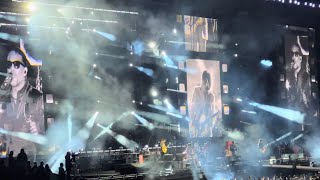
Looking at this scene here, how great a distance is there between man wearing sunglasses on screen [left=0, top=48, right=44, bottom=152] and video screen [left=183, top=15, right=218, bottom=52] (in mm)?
10802

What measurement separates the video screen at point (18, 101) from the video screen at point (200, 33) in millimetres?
10444

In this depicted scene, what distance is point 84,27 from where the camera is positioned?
2183 centimetres

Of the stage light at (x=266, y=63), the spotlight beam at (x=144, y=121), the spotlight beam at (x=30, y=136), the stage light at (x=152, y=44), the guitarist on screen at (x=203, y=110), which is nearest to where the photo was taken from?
the spotlight beam at (x=30, y=136)

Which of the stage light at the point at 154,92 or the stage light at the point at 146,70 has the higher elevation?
the stage light at the point at 146,70

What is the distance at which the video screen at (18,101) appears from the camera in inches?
721

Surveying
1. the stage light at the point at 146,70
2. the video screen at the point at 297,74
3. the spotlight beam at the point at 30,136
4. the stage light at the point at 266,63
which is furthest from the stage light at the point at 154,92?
the video screen at the point at 297,74

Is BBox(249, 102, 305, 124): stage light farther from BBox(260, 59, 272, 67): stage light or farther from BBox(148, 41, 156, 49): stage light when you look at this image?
BBox(148, 41, 156, 49): stage light

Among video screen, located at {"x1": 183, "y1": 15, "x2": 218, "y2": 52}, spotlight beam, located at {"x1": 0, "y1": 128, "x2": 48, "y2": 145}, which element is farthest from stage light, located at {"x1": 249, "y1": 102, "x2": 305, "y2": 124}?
spotlight beam, located at {"x1": 0, "y1": 128, "x2": 48, "y2": 145}

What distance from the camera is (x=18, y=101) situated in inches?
742

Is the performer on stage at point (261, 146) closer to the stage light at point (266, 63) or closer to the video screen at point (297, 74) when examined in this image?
the video screen at point (297, 74)

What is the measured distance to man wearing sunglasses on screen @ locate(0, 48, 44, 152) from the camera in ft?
60.3

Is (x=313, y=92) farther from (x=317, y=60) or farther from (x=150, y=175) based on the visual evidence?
(x=150, y=175)

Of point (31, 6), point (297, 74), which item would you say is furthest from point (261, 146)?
point (31, 6)

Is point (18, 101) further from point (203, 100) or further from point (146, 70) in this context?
point (203, 100)
